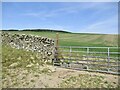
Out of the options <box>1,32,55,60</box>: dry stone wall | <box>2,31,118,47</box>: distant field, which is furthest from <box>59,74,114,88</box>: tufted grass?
<box>2,31,118,47</box>: distant field

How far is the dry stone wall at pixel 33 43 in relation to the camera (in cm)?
1742

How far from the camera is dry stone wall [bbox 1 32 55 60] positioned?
17422 mm

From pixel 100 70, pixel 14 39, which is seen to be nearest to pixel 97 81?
pixel 100 70

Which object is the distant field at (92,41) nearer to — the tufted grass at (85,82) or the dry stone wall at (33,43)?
the dry stone wall at (33,43)

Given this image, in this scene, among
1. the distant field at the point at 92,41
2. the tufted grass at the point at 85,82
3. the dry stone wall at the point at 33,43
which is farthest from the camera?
the distant field at the point at 92,41

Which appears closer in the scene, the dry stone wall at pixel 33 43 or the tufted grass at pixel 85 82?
the tufted grass at pixel 85 82

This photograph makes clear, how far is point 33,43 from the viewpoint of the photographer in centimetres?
1834

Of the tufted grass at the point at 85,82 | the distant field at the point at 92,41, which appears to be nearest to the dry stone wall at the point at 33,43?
the tufted grass at the point at 85,82

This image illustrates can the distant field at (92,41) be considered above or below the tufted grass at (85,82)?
above

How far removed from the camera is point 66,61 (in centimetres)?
1630

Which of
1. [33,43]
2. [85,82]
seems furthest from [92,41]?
[85,82]

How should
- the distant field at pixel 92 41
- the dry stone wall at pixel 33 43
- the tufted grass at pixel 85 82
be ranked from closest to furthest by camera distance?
1. the tufted grass at pixel 85 82
2. the dry stone wall at pixel 33 43
3. the distant field at pixel 92 41

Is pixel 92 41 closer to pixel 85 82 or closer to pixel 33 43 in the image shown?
pixel 33 43

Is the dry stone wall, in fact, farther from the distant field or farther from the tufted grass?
the distant field
